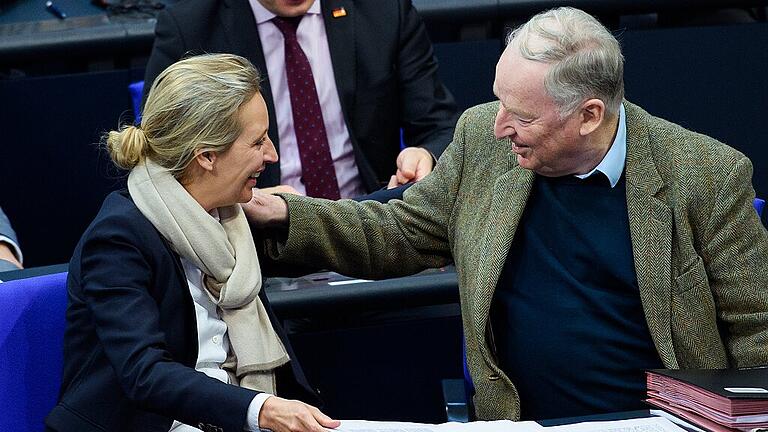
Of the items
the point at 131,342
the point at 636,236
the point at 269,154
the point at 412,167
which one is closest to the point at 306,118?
the point at 412,167

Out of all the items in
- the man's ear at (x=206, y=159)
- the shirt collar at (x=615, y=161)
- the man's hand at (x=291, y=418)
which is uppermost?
the man's ear at (x=206, y=159)

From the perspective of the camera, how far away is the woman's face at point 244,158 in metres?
2.04

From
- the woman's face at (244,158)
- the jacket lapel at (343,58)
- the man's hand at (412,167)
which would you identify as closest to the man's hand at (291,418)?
the woman's face at (244,158)

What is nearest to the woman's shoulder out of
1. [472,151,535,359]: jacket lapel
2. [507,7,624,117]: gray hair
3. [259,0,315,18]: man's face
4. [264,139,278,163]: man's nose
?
[264,139,278,163]: man's nose

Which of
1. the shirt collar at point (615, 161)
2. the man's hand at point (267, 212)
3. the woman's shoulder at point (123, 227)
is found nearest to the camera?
the woman's shoulder at point (123, 227)

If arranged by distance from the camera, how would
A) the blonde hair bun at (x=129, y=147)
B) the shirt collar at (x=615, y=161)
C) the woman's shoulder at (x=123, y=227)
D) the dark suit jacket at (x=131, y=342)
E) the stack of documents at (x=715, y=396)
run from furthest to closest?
the shirt collar at (x=615, y=161), the blonde hair bun at (x=129, y=147), the woman's shoulder at (x=123, y=227), the dark suit jacket at (x=131, y=342), the stack of documents at (x=715, y=396)

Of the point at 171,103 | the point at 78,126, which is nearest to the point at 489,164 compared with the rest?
the point at 171,103

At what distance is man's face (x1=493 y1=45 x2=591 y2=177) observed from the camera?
6.72ft

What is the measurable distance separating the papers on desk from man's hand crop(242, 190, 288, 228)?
57 centimetres

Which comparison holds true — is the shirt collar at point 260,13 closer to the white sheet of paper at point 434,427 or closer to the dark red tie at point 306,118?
the dark red tie at point 306,118

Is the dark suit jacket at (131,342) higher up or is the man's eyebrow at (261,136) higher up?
the man's eyebrow at (261,136)

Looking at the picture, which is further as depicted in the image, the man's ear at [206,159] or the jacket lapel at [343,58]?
the jacket lapel at [343,58]

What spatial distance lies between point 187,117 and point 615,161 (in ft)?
2.48

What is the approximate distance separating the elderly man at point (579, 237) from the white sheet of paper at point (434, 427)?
12.3 inches
